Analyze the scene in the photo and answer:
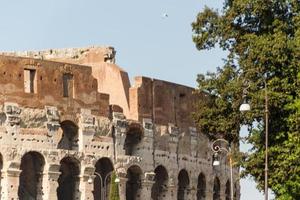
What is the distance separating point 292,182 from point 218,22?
554 centimetres

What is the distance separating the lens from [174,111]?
168 feet

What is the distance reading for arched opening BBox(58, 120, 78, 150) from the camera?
4694cm

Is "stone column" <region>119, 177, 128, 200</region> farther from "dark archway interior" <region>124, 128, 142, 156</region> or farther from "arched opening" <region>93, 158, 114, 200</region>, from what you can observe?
"dark archway interior" <region>124, 128, 142, 156</region>

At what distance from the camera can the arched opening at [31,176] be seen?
45844mm

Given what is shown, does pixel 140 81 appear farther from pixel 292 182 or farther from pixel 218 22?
pixel 292 182

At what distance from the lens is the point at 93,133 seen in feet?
155

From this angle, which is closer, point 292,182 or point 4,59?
point 292,182

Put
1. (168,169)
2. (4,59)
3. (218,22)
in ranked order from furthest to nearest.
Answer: (168,169) → (4,59) → (218,22)

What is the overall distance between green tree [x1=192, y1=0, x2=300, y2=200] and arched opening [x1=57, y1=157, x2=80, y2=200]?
31.6 feet

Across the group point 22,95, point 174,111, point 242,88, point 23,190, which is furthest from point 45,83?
point 242,88

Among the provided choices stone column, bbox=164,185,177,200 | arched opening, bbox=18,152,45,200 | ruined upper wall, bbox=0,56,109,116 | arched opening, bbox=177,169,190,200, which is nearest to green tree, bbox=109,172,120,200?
arched opening, bbox=18,152,45,200

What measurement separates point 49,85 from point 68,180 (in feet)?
12.8

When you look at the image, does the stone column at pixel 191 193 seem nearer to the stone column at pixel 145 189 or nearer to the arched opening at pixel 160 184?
the arched opening at pixel 160 184

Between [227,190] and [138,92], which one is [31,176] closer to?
[138,92]
